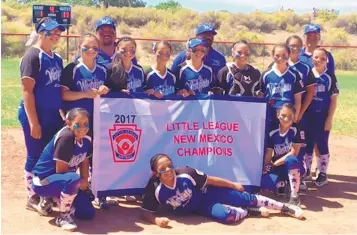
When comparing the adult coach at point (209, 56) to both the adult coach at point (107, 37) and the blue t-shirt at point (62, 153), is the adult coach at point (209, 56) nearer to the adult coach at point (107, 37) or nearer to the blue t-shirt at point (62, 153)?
the adult coach at point (107, 37)

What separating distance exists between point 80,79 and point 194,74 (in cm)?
147

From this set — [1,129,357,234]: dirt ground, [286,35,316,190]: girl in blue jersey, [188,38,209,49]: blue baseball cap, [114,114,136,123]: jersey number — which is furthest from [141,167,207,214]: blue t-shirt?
[286,35,316,190]: girl in blue jersey

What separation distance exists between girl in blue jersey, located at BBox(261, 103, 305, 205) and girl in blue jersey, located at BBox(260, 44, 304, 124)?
15 centimetres

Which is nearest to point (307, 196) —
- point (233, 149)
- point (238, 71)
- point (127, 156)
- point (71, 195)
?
point (233, 149)

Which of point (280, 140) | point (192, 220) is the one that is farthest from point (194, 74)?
point (192, 220)

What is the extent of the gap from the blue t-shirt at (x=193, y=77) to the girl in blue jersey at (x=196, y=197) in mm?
1103

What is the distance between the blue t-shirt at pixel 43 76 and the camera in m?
5.95

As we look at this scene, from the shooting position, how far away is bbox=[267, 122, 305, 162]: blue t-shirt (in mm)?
7074

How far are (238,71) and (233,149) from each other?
1.00 meters

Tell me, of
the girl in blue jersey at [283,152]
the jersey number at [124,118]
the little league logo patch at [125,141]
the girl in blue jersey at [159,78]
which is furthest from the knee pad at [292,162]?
the jersey number at [124,118]

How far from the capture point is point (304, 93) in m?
7.35

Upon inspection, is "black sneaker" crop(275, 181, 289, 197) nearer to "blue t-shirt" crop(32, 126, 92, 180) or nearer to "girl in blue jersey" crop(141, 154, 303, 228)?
"girl in blue jersey" crop(141, 154, 303, 228)

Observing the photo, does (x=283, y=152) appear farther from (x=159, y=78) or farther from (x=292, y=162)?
(x=159, y=78)

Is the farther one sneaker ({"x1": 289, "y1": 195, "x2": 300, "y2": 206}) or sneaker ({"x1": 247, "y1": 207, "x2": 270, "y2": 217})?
sneaker ({"x1": 289, "y1": 195, "x2": 300, "y2": 206})
